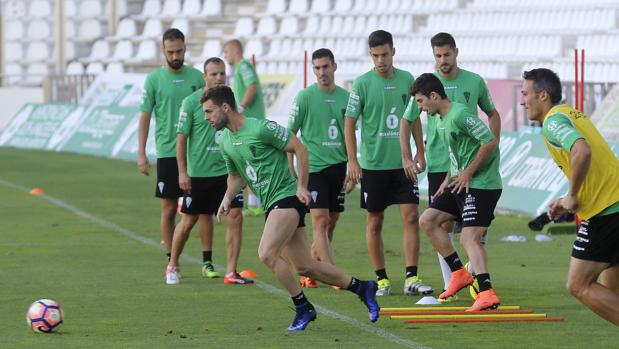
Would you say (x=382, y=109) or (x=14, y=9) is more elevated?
(x=382, y=109)

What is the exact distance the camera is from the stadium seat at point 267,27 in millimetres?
39906

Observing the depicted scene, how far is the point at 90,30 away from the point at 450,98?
114ft

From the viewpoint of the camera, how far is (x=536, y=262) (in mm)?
14938

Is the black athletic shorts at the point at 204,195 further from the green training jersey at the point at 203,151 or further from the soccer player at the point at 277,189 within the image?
the soccer player at the point at 277,189

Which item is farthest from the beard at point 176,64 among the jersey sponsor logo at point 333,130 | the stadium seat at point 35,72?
the stadium seat at point 35,72

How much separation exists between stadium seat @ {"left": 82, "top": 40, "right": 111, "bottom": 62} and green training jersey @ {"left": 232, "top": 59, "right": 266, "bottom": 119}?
1095 inches

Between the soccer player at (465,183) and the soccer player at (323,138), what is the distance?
1487 mm

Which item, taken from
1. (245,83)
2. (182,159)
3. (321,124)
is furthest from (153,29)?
(321,124)

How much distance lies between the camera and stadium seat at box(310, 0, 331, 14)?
38438mm

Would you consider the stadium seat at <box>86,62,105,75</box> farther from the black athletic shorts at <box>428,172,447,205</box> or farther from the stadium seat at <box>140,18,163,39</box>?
the black athletic shorts at <box>428,172,447,205</box>

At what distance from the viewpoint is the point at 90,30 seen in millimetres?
45688

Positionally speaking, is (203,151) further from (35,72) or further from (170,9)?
(35,72)

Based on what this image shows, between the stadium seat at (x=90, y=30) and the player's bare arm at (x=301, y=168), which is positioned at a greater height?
the player's bare arm at (x=301, y=168)

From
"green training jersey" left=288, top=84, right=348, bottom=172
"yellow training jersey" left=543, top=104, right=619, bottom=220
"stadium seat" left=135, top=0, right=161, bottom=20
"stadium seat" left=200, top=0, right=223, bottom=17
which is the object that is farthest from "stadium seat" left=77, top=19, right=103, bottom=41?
"yellow training jersey" left=543, top=104, right=619, bottom=220
